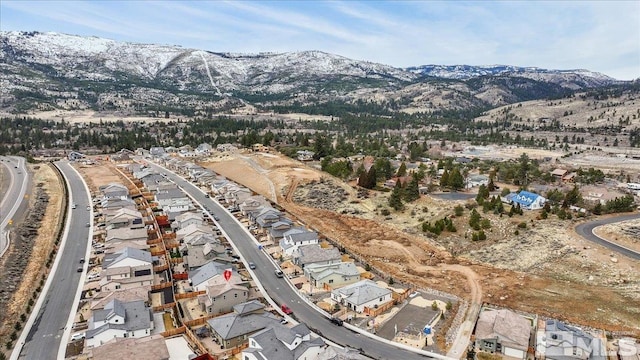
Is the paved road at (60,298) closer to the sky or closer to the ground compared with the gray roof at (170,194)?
closer to the ground

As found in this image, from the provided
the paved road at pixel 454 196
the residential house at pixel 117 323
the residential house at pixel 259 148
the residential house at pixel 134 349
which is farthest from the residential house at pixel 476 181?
the residential house at pixel 134 349

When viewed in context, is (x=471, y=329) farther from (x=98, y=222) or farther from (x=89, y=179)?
(x=89, y=179)

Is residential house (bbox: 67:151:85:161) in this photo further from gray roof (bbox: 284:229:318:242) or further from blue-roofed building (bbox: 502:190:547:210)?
blue-roofed building (bbox: 502:190:547:210)

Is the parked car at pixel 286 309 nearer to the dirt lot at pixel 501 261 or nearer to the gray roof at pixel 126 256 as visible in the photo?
the dirt lot at pixel 501 261

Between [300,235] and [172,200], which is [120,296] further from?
[172,200]

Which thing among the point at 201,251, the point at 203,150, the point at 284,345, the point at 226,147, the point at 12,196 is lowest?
the point at 12,196

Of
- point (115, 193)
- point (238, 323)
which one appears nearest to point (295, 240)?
point (238, 323)

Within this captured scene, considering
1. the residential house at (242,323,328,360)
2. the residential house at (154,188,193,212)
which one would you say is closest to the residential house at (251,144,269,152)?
the residential house at (154,188,193,212)
